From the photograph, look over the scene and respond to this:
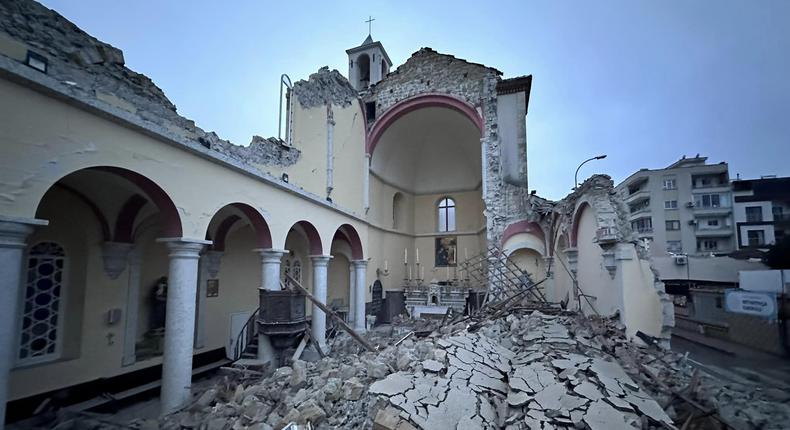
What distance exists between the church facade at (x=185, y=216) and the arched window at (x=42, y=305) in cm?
2

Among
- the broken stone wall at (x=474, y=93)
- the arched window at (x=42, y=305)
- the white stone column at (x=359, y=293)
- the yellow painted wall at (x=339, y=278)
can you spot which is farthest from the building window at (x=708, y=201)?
the arched window at (x=42, y=305)

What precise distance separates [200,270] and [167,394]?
12.5 feet

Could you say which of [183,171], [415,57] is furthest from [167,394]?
[415,57]

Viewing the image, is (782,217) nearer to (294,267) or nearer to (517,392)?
(517,392)

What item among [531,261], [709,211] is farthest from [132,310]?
[709,211]

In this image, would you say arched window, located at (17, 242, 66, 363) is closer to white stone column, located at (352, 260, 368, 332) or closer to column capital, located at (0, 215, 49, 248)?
column capital, located at (0, 215, 49, 248)

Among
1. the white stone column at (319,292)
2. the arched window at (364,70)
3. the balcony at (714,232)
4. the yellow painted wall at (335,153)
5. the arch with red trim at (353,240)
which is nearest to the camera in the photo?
the white stone column at (319,292)

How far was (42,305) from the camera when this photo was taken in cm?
568

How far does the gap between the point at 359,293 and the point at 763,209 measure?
38.6 ft

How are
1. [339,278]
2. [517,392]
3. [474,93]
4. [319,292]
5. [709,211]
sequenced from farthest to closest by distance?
[709,211]
[474,93]
[339,278]
[319,292]
[517,392]

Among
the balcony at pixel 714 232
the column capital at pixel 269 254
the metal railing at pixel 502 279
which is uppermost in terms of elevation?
the balcony at pixel 714 232

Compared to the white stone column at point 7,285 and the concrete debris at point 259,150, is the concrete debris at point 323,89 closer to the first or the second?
the concrete debris at point 259,150

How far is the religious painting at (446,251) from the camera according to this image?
18156 millimetres

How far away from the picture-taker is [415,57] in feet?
52.4
